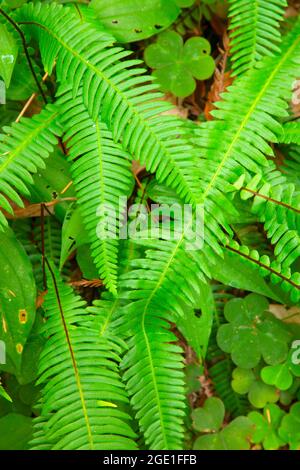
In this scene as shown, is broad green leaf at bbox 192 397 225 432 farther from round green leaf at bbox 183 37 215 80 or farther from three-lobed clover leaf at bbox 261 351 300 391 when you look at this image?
round green leaf at bbox 183 37 215 80

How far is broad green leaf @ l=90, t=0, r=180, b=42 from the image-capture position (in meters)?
1.80

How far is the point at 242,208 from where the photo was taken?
179cm

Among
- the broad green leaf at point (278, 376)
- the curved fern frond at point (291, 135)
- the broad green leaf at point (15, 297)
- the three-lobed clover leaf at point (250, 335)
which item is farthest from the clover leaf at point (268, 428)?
the curved fern frond at point (291, 135)

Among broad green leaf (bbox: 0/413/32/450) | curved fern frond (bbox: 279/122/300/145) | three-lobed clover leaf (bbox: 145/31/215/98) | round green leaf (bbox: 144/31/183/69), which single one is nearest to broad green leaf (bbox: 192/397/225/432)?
broad green leaf (bbox: 0/413/32/450)

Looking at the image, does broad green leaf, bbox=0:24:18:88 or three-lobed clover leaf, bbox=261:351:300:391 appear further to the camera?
three-lobed clover leaf, bbox=261:351:300:391

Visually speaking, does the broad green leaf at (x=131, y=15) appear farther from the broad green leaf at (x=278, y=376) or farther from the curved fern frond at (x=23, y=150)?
the broad green leaf at (x=278, y=376)

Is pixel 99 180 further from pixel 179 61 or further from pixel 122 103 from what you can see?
pixel 179 61

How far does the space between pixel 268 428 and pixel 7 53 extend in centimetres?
182

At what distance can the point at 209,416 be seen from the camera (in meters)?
2.03

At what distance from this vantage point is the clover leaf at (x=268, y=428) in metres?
2.03

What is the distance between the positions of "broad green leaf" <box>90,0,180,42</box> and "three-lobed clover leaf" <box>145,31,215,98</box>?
0.20 m

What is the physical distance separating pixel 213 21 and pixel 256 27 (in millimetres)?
473

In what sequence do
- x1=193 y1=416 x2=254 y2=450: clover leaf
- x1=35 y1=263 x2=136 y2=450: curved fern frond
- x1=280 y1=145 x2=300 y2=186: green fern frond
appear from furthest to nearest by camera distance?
1. x1=193 y1=416 x2=254 y2=450: clover leaf
2. x1=280 y1=145 x2=300 y2=186: green fern frond
3. x1=35 y1=263 x2=136 y2=450: curved fern frond

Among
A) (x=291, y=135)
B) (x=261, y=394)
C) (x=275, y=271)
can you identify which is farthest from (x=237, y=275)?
(x=261, y=394)
